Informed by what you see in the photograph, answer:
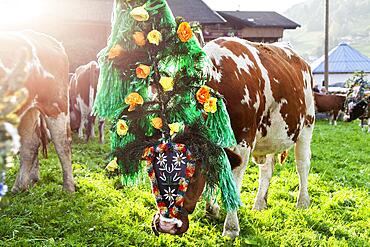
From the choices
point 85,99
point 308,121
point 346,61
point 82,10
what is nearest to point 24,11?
point 82,10

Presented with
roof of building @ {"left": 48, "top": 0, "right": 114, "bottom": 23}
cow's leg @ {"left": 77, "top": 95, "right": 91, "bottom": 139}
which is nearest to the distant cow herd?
cow's leg @ {"left": 77, "top": 95, "right": 91, "bottom": 139}

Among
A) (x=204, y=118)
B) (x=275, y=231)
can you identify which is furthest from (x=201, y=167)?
(x=275, y=231)

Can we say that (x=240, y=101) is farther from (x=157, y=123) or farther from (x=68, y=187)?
(x=68, y=187)

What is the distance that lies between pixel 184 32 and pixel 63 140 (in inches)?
128

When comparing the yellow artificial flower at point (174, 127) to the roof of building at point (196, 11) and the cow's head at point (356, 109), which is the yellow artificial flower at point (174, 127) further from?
the roof of building at point (196, 11)

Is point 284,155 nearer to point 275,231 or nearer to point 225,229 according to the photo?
point 275,231

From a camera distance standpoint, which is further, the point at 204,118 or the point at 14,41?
the point at 14,41

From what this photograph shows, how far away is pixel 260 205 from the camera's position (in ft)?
18.9

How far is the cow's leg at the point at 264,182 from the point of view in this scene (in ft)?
19.0

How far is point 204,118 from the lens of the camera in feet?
11.9

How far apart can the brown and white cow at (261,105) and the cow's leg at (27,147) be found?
8.40ft

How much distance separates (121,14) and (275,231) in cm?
273

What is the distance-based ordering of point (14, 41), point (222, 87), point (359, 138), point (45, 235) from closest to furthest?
1. point (222, 87)
2. point (45, 235)
3. point (14, 41)
4. point (359, 138)

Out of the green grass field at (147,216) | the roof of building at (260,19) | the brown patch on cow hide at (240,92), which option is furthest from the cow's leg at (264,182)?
the roof of building at (260,19)
